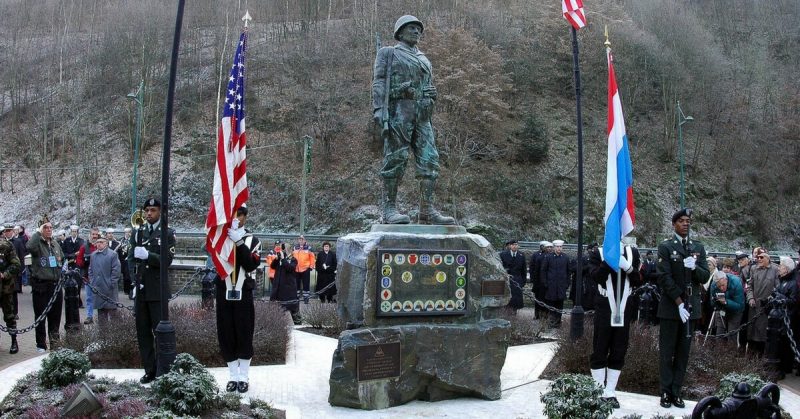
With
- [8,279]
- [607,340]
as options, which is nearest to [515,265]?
[607,340]

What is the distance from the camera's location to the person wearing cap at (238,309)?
7.22m

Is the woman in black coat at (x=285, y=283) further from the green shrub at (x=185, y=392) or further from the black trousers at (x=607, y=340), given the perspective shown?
the green shrub at (x=185, y=392)

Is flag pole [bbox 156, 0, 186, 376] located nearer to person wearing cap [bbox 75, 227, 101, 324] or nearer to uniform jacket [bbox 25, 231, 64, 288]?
uniform jacket [bbox 25, 231, 64, 288]

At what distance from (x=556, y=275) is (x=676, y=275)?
7526 mm

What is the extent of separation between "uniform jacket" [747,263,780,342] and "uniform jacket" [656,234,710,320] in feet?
13.3

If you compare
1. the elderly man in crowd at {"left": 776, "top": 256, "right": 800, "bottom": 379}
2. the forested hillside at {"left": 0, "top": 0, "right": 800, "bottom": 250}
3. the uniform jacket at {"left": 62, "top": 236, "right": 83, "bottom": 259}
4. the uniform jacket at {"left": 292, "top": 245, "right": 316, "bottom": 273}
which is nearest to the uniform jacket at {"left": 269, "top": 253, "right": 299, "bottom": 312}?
the uniform jacket at {"left": 292, "top": 245, "right": 316, "bottom": 273}

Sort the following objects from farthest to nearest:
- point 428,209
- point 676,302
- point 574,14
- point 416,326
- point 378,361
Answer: point 574,14
point 428,209
point 416,326
point 676,302
point 378,361

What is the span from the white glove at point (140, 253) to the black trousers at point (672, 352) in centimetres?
598

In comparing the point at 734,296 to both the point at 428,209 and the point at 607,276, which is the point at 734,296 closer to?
the point at 607,276

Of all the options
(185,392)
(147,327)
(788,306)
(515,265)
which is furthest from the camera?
(515,265)

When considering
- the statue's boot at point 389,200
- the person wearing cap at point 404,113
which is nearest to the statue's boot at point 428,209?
the person wearing cap at point 404,113

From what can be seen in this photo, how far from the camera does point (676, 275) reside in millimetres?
7109

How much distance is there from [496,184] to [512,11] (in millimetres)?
16208

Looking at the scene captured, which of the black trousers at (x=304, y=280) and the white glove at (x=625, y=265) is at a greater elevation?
the white glove at (x=625, y=265)
